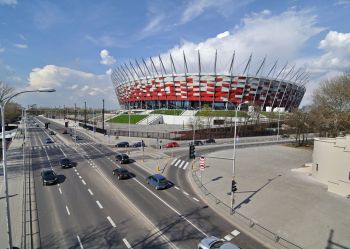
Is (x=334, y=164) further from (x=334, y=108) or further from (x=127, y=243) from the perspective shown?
(x=334, y=108)

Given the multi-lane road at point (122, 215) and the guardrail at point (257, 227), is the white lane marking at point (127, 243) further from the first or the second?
the guardrail at point (257, 227)

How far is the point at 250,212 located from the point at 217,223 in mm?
3765

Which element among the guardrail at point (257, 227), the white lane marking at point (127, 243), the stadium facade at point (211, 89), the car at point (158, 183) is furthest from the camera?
the stadium facade at point (211, 89)

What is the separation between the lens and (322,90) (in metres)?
60.3

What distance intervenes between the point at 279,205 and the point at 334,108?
1603 inches

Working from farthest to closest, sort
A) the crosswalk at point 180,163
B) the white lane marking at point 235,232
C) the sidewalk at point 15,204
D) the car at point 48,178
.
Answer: the crosswalk at point 180,163 < the car at point 48,178 < the white lane marking at point 235,232 < the sidewalk at point 15,204

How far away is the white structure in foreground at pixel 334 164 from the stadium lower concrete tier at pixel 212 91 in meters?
81.1

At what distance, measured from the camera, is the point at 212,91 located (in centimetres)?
12200

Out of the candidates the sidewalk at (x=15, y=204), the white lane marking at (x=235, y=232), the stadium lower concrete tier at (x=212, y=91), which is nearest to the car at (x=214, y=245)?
the white lane marking at (x=235, y=232)

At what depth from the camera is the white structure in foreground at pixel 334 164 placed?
90.5ft

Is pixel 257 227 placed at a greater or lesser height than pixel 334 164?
lesser

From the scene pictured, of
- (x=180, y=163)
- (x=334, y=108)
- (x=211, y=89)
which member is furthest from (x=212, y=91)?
(x=180, y=163)

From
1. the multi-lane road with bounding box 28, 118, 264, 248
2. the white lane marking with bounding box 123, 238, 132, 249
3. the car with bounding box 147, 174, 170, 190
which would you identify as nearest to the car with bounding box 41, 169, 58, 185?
the multi-lane road with bounding box 28, 118, 264, 248

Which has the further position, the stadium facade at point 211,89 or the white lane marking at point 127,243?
the stadium facade at point 211,89
